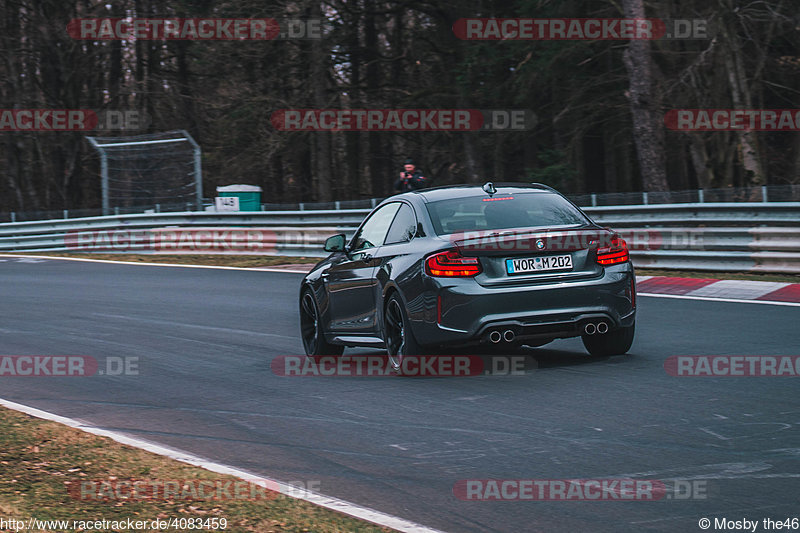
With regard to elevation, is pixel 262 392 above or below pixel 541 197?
below

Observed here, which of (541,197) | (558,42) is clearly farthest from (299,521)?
(558,42)

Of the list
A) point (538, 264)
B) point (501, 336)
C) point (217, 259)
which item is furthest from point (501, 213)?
point (217, 259)

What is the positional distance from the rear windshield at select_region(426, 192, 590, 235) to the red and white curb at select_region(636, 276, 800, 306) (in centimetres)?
488

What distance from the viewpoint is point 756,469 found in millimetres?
5777

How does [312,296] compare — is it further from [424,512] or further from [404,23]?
[404,23]

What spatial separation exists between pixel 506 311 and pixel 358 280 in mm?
1814

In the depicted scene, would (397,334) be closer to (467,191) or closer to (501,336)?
(501,336)

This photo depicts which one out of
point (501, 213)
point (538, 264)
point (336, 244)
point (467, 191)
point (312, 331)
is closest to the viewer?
point (538, 264)

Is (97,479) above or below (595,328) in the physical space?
below

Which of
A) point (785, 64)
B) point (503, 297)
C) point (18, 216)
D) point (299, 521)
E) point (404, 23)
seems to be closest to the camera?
point (299, 521)

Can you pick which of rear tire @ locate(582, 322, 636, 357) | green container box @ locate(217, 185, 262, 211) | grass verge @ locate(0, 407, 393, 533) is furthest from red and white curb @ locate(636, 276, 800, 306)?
green container box @ locate(217, 185, 262, 211)

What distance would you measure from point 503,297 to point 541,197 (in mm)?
1398

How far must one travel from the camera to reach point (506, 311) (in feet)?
28.8

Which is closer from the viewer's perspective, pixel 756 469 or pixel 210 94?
pixel 756 469
